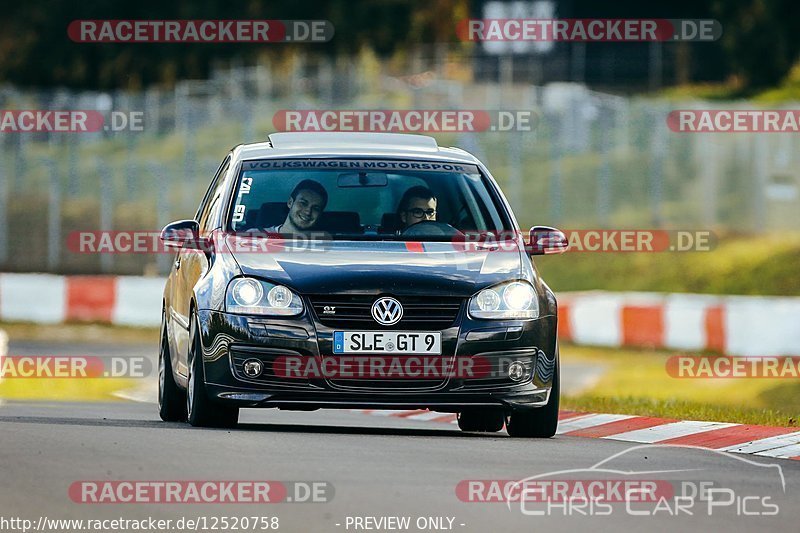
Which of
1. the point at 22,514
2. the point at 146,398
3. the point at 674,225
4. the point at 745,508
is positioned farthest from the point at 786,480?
the point at 674,225

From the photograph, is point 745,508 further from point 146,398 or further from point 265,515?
point 146,398

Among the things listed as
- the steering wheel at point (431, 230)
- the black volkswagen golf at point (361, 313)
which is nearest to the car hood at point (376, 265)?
the black volkswagen golf at point (361, 313)

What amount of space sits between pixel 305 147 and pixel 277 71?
46.0 m

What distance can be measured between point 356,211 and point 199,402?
1600mm

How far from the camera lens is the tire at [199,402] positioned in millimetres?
10656

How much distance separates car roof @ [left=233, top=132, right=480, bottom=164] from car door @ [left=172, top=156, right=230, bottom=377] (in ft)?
0.94

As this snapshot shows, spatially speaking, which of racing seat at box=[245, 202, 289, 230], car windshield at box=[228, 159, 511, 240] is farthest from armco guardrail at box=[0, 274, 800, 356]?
racing seat at box=[245, 202, 289, 230]

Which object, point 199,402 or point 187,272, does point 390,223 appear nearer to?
point 187,272

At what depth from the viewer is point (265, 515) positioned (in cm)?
755

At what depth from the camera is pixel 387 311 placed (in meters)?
10.4

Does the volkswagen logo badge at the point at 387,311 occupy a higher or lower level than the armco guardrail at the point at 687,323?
higher

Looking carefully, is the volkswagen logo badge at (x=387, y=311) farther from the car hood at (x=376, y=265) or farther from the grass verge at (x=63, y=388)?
the grass verge at (x=63, y=388)

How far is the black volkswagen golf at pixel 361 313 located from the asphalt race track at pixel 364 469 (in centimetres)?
24

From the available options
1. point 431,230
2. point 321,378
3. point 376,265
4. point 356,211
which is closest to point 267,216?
point 356,211
